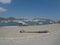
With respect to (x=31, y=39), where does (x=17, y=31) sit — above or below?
above

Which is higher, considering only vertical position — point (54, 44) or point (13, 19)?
point (13, 19)

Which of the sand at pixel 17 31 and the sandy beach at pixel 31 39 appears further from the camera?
the sand at pixel 17 31

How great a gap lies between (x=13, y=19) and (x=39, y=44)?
17.2ft

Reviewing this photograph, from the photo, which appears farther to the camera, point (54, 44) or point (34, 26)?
point (34, 26)

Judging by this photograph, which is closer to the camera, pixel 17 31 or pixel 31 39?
pixel 31 39

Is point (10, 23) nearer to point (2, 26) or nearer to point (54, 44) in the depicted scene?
point (2, 26)

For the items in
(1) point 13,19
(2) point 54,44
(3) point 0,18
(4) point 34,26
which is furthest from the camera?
(4) point 34,26

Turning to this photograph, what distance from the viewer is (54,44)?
182 inches

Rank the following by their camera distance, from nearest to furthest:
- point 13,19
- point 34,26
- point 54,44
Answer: point 54,44 < point 13,19 < point 34,26

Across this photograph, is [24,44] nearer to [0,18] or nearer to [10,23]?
[0,18]

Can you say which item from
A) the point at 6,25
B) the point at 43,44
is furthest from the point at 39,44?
the point at 6,25

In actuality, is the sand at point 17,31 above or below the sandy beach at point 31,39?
above

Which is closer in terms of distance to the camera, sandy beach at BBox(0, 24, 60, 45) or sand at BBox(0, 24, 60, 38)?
sandy beach at BBox(0, 24, 60, 45)

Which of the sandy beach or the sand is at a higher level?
the sand
